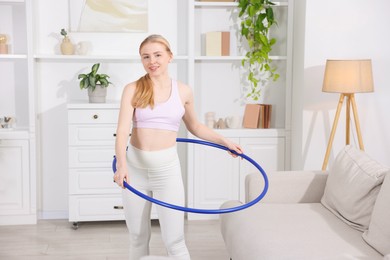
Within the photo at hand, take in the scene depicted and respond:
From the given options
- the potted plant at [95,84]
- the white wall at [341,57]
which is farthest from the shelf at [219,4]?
the potted plant at [95,84]

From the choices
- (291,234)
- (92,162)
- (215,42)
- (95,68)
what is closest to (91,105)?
(95,68)

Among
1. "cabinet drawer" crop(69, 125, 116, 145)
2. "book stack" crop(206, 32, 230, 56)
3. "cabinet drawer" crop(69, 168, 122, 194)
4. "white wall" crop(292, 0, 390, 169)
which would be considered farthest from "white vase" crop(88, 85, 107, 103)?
"white wall" crop(292, 0, 390, 169)

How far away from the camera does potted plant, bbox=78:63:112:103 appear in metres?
4.59

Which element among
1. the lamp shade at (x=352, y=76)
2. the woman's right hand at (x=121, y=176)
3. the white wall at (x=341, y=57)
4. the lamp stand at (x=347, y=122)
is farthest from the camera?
the white wall at (x=341, y=57)

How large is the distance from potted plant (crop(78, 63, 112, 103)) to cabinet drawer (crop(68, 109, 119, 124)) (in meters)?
0.16

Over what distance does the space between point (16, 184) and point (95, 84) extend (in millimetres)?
1016

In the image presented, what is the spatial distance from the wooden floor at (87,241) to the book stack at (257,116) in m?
0.88

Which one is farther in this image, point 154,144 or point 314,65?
point 314,65

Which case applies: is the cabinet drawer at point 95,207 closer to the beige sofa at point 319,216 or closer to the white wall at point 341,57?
the beige sofa at point 319,216

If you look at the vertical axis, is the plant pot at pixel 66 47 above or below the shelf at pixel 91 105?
above

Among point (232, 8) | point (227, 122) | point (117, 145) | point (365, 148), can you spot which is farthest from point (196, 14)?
point (117, 145)

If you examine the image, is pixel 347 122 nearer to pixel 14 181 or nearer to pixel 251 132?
pixel 251 132

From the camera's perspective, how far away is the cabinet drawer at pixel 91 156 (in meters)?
4.54

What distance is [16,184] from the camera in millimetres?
4680
